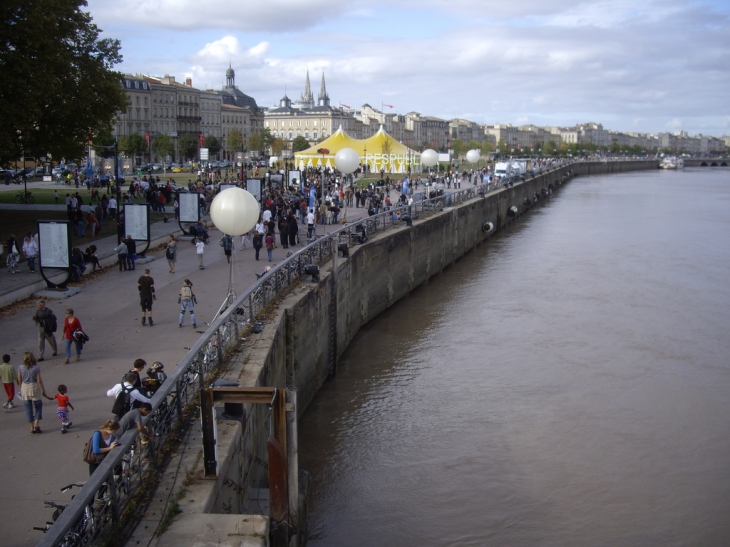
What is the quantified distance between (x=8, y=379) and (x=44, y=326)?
2356 millimetres

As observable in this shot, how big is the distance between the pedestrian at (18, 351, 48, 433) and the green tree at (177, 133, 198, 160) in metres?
82.6

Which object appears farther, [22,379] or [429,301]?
[429,301]

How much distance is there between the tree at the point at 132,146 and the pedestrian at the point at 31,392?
210 ft

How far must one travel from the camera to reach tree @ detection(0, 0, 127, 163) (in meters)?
23.5

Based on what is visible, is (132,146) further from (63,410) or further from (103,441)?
(103,441)

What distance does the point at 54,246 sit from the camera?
17688 millimetres

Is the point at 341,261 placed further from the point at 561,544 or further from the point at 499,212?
the point at 499,212

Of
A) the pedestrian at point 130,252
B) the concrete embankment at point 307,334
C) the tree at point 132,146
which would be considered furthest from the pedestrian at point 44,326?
the tree at point 132,146

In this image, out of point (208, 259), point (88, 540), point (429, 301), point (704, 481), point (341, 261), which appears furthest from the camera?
point (429, 301)

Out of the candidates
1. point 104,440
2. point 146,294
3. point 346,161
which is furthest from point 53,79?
point 104,440

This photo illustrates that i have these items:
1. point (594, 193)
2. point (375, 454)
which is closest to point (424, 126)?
point (594, 193)

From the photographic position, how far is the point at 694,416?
17188 mm

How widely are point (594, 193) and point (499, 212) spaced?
4309cm

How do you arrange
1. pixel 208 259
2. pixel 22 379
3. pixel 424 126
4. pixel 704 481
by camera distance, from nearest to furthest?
pixel 22 379
pixel 704 481
pixel 208 259
pixel 424 126
